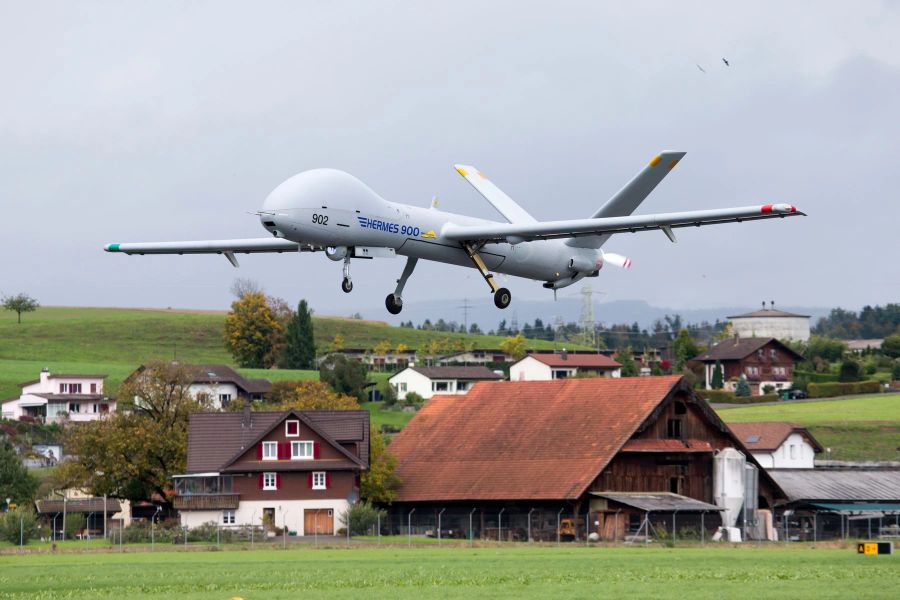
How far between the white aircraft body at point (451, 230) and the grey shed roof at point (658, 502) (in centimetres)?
3175

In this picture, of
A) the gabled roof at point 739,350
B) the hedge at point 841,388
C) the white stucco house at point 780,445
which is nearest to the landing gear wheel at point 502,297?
the white stucco house at point 780,445

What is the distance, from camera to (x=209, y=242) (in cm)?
4581

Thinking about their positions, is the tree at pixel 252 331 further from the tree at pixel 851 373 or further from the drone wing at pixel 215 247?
the drone wing at pixel 215 247

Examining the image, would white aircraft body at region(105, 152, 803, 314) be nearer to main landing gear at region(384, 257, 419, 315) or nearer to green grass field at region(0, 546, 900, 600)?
main landing gear at region(384, 257, 419, 315)

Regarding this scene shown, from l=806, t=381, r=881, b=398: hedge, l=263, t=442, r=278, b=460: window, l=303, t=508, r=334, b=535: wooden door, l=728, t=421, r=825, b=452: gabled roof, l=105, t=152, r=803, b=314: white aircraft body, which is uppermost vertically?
l=806, t=381, r=881, b=398: hedge

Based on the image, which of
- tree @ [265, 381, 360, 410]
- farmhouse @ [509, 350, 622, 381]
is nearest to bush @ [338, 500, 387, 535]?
tree @ [265, 381, 360, 410]

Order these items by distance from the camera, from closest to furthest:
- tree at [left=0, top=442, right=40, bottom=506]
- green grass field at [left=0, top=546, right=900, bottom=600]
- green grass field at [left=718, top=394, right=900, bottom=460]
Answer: green grass field at [left=0, top=546, right=900, bottom=600] → tree at [left=0, top=442, right=40, bottom=506] → green grass field at [left=718, top=394, right=900, bottom=460]

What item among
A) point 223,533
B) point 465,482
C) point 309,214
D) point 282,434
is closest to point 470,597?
point 309,214

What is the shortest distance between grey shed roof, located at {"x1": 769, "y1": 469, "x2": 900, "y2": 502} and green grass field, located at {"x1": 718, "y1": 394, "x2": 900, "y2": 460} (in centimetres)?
2406

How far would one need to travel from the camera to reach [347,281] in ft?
128

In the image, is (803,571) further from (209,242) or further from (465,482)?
(465,482)

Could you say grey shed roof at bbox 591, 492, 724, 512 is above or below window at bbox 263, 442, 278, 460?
below

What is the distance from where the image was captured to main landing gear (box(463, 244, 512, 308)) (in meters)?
42.7

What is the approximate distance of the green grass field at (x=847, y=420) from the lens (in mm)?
117000
